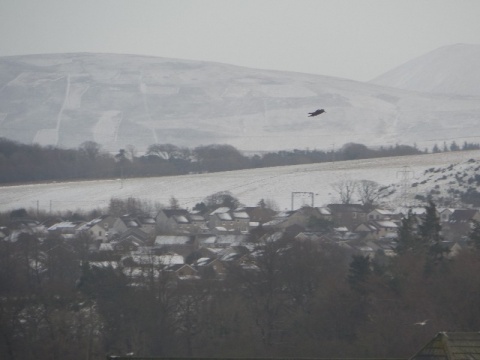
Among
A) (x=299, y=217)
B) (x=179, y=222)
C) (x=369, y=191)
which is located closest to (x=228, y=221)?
(x=179, y=222)

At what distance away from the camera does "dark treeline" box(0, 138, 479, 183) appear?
7888 cm

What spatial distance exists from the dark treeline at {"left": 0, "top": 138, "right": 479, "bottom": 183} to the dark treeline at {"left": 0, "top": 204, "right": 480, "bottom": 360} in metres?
43.2

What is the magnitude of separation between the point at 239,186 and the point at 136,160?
17181 mm

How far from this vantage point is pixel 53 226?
56.9m

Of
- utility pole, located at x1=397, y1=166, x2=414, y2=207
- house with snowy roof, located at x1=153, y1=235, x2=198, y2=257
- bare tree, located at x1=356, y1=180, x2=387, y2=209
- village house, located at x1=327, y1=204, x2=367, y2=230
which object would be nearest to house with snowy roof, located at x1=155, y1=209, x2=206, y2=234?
house with snowy roof, located at x1=153, y1=235, x2=198, y2=257

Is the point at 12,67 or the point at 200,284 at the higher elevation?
the point at 12,67

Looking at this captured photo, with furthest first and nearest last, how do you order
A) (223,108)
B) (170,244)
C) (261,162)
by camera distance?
(223,108) → (261,162) → (170,244)

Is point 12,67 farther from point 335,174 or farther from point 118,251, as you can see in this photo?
point 118,251

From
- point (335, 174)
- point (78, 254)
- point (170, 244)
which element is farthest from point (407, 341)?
point (335, 174)

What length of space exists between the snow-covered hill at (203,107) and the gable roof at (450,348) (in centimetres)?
9534

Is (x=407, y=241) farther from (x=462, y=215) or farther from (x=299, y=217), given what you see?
(x=299, y=217)

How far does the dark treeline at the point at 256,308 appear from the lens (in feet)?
84.7

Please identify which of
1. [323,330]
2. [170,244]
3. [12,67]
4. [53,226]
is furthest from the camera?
[12,67]

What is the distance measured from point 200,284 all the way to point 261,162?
57.1 metres
